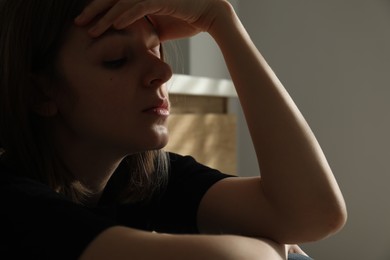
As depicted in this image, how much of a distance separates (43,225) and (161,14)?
0.40 meters

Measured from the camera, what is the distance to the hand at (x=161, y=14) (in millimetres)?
771

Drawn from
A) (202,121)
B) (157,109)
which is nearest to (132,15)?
(157,109)

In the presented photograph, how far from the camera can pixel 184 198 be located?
95 centimetres

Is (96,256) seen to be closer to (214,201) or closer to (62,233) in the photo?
(62,233)

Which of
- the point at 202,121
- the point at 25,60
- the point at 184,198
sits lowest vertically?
the point at 202,121

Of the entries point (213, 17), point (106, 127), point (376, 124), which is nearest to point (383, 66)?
point (376, 124)

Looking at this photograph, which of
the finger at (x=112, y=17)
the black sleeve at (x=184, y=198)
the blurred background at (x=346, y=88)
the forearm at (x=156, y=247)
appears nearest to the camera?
the forearm at (x=156, y=247)

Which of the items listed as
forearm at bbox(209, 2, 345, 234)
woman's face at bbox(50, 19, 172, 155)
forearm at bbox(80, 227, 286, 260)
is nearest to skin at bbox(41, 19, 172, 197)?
woman's face at bbox(50, 19, 172, 155)

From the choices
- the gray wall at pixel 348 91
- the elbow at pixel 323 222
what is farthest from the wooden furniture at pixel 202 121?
the gray wall at pixel 348 91

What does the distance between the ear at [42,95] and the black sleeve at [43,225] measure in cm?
21

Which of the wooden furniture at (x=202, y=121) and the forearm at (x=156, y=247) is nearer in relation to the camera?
the forearm at (x=156, y=247)

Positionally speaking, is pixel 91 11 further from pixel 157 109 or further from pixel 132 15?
pixel 157 109

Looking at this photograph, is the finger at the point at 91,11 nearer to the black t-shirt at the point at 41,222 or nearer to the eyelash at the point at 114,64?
the eyelash at the point at 114,64

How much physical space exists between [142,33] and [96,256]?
39 cm
